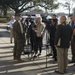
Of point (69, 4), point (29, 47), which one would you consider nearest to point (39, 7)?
point (69, 4)

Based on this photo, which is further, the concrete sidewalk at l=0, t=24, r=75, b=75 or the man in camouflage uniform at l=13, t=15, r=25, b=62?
the man in camouflage uniform at l=13, t=15, r=25, b=62

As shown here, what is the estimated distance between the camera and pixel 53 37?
11.8 m

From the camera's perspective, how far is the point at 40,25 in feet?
39.2

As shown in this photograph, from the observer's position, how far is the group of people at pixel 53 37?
927 centimetres

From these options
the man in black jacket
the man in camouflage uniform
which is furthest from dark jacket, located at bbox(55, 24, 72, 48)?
the man in camouflage uniform

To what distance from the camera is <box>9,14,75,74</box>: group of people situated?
9.27 meters

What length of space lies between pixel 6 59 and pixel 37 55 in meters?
1.38

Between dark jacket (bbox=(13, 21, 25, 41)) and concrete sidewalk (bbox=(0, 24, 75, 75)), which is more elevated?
dark jacket (bbox=(13, 21, 25, 41))

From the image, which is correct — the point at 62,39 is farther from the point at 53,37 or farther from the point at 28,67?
the point at 53,37

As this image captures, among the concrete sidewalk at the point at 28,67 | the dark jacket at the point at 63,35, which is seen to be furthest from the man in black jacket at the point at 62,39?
the concrete sidewalk at the point at 28,67

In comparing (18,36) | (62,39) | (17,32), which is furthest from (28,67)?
(62,39)

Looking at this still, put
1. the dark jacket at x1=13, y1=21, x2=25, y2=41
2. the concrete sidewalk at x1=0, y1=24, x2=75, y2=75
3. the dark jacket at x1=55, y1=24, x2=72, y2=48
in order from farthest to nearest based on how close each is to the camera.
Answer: the dark jacket at x1=13, y1=21, x2=25, y2=41 → the concrete sidewalk at x1=0, y1=24, x2=75, y2=75 → the dark jacket at x1=55, y1=24, x2=72, y2=48

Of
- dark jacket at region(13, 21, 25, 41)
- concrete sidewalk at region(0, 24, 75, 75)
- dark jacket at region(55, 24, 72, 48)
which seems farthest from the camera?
dark jacket at region(13, 21, 25, 41)

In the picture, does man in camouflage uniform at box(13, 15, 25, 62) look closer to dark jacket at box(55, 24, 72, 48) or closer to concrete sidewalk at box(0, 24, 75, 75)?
concrete sidewalk at box(0, 24, 75, 75)
